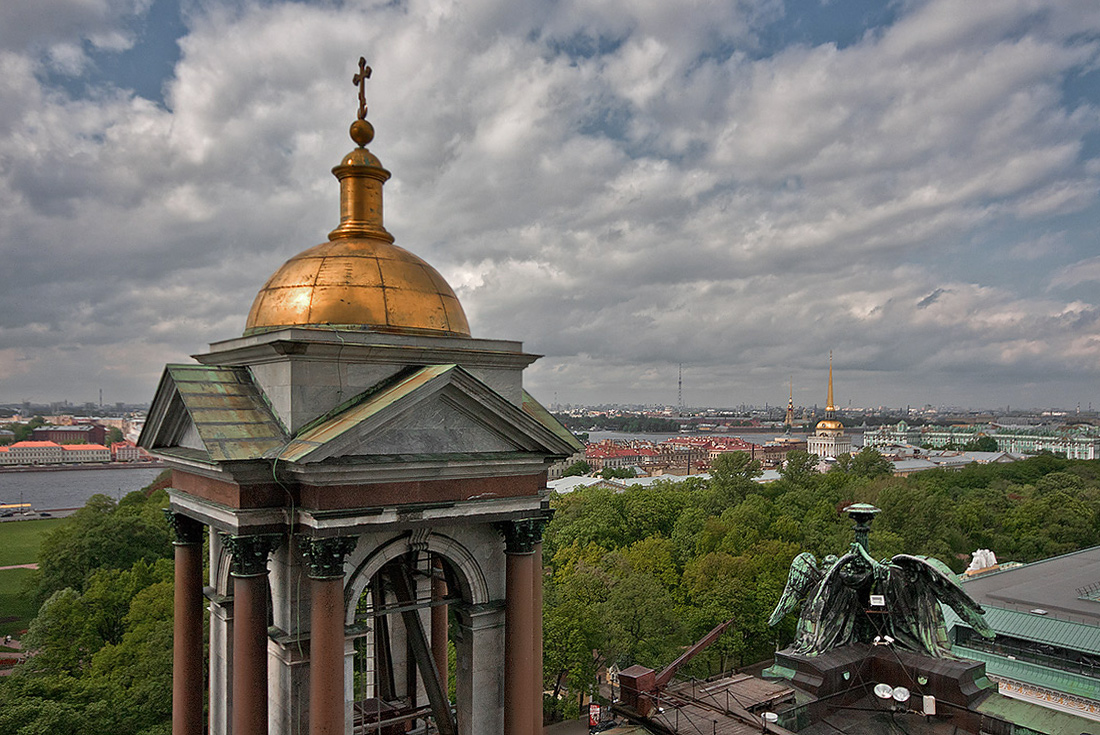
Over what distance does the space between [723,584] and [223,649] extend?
1704 inches

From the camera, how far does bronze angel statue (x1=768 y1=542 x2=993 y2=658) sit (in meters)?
29.8

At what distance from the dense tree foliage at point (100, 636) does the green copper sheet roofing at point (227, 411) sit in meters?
26.0

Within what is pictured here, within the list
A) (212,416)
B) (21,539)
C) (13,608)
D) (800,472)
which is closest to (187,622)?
(212,416)

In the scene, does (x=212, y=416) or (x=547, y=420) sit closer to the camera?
(x=212, y=416)

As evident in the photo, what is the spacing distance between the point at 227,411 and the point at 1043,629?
39.2 meters

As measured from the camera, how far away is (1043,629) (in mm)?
36000

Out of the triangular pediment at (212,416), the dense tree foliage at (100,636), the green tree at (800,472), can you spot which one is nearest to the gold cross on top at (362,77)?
the triangular pediment at (212,416)

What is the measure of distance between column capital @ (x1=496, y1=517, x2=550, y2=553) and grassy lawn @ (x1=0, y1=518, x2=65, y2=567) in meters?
92.0

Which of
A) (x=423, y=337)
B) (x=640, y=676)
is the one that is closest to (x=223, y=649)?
(x=423, y=337)

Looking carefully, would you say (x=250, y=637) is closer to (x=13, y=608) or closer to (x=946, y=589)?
(x=946, y=589)

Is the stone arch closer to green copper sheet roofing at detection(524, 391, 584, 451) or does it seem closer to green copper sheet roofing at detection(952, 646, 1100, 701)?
green copper sheet roofing at detection(524, 391, 584, 451)

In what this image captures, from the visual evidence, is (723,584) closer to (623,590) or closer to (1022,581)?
(623,590)

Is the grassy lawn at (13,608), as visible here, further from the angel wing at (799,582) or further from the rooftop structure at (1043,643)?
the rooftop structure at (1043,643)

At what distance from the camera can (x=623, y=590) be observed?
48.9 m
